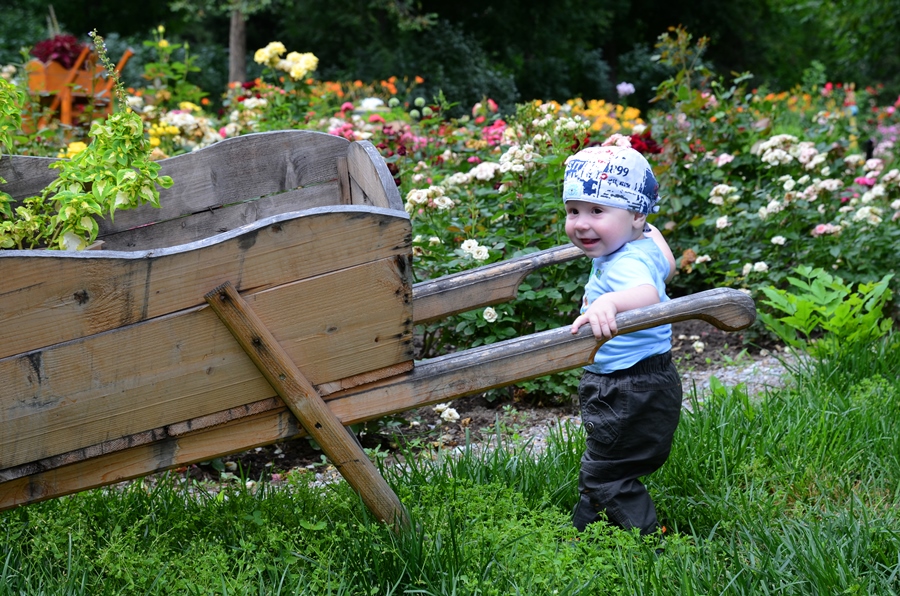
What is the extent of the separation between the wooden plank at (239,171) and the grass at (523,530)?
0.83 meters

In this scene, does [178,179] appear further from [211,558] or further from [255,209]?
[211,558]

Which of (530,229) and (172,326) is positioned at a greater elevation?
(172,326)

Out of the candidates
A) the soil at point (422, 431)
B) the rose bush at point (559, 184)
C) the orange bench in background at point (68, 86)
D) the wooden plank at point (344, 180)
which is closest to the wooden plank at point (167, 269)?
the wooden plank at point (344, 180)

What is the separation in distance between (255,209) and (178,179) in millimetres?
242

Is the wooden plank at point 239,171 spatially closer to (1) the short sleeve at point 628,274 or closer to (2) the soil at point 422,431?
(2) the soil at point 422,431

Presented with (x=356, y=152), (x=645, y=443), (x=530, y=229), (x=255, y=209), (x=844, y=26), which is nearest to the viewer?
(x=645, y=443)

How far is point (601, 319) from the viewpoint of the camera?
5.84ft

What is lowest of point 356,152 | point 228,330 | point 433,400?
point 433,400

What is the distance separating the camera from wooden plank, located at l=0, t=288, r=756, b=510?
1.77 meters

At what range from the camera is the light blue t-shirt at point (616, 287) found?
2039 millimetres

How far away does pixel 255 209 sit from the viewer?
259 centimetres

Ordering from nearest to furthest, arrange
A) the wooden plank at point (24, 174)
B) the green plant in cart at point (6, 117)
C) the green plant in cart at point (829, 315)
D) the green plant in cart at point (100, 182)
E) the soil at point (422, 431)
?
the green plant in cart at point (100, 182) → the green plant in cart at point (6, 117) → the wooden plank at point (24, 174) → the soil at point (422, 431) → the green plant in cart at point (829, 315)

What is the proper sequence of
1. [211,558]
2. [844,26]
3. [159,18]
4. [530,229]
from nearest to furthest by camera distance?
[211,558] < [530,229] < [844,26] < [159,18]

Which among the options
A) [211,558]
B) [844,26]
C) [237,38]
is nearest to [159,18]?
[237,38]
